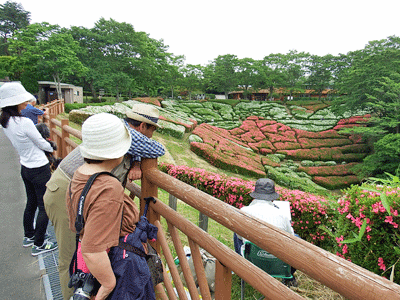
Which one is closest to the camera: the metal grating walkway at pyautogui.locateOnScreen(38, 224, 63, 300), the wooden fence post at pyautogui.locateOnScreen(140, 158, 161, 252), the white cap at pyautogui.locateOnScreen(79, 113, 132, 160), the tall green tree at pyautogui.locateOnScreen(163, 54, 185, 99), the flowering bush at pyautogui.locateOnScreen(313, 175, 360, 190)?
the white cap at pyautogui.locateOnScreen(79, 113, 132, 160)

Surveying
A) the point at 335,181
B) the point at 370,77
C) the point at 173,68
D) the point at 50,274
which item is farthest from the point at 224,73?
the point at 50,274

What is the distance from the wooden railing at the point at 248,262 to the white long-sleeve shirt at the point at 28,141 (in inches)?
69.2

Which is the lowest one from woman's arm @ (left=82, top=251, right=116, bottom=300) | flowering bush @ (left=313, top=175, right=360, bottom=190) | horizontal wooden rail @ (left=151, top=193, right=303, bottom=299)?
flowering bush @ (left=313, top=175, right=360, bottom=190)

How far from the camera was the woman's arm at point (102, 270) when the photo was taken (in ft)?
4.01

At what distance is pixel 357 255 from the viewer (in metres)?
Answer: 3.32

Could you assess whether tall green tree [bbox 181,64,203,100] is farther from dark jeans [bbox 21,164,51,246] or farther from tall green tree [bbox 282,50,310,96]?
dark jeans [bbox 21,164,51,246]

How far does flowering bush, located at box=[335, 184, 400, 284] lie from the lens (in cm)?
293

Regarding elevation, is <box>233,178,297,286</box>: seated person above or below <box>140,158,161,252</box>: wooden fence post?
below

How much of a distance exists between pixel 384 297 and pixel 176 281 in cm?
138

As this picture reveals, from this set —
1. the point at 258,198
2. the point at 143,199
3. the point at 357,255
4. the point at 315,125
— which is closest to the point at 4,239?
the point at 143,199

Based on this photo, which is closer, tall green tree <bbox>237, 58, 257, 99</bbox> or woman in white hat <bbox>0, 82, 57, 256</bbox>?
woman in white hat <bbox>0, 82, 57, 256</bbox>

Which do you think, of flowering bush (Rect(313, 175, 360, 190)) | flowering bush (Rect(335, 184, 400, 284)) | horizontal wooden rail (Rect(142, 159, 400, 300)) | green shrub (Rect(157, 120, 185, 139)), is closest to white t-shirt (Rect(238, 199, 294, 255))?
flowering bush (Rect(335, 184, 400, 284))

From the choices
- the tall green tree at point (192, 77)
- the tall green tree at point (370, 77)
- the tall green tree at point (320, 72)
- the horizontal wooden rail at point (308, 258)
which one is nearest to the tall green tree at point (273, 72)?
the tall green tree at point (320, 72)

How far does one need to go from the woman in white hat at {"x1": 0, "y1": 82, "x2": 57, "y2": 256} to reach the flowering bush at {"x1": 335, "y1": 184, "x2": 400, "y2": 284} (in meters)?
3.66
